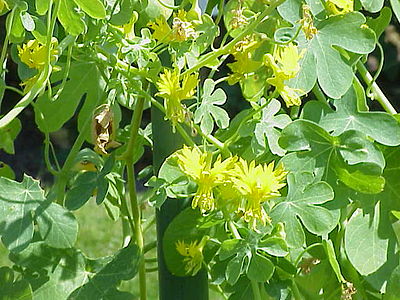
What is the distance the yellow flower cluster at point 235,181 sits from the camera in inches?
24.5

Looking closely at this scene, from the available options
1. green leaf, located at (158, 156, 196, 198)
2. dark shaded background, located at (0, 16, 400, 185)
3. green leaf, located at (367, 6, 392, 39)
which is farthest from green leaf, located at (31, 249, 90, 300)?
dark shaded background, located at (0, 16, 400, 185)

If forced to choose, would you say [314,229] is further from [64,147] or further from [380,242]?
[64,147]

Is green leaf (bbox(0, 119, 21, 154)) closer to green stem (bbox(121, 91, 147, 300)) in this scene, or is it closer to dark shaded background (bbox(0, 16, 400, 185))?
green stem (bbox(121, 91, 147, 300))

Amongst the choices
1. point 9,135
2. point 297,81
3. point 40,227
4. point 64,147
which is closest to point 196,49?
point 297,81

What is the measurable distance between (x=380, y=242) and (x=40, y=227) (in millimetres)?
301

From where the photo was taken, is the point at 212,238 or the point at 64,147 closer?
the point at 212,238

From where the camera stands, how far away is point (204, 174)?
0.63 m

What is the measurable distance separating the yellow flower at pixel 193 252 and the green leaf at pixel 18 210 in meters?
0.13

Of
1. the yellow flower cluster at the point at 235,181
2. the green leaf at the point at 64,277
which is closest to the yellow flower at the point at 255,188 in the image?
the yellow flower cluster at the point at 235,181

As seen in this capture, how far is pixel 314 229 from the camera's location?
27.1 inches

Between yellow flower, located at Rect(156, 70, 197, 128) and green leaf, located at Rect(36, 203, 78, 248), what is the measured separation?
0.45 ft

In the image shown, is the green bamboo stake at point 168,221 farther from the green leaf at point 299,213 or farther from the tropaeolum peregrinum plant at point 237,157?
the green leaf at point 299,213

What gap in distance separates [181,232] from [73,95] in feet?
0.75

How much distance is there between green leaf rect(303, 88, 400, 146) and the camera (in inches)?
28.2
